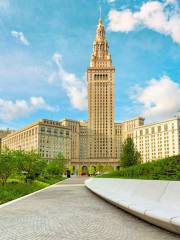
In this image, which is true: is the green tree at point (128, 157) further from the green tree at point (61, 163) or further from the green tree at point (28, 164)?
the green tree at point (61, 163)

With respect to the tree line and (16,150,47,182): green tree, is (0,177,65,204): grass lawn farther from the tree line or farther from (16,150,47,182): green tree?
(16,150,47,182): green tree

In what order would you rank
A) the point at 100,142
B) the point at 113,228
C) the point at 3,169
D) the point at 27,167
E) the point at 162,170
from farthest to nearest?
1. the point at 100,142
2. the point at 27,167
3. the point at 3,169
4. the point at 162,170
5. the point at 113,228

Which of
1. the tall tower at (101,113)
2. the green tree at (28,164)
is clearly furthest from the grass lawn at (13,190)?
the tall tower at (101,113)

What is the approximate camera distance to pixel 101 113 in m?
156

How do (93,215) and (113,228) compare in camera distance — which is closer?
(113,228)

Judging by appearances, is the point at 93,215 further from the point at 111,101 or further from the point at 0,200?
the point at 111,101

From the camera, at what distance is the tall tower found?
155875mm

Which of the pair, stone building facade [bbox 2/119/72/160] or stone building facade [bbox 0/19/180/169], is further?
stone building facade [bbox 0/19/180/169]

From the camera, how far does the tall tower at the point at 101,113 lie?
155875 millimetres

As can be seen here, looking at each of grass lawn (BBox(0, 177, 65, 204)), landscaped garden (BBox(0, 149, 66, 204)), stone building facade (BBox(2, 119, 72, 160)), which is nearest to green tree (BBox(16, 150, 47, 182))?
landscaped garden (BBox(0, 149, 66, 204))

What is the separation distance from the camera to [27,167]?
2769cm

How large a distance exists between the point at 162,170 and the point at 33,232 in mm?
5895

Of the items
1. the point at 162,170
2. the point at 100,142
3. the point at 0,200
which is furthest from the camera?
the point at 100,142

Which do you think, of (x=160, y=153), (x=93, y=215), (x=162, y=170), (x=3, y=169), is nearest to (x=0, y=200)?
(x=93, y=215)
